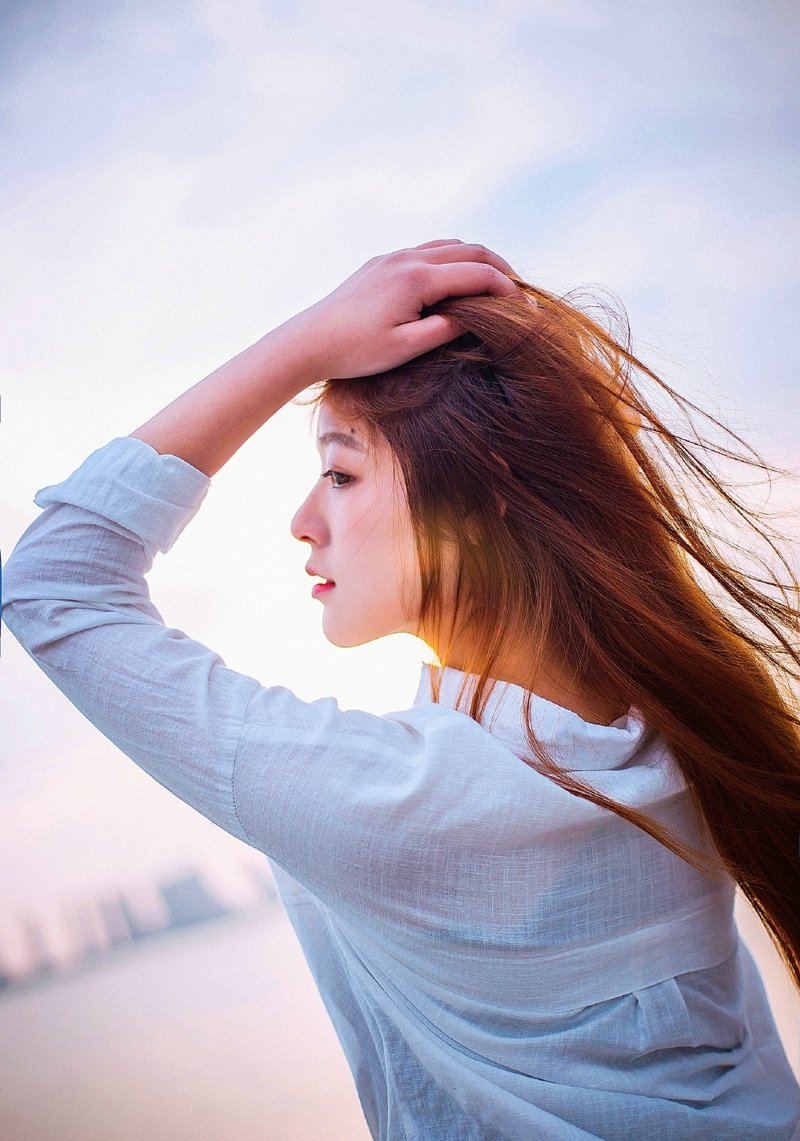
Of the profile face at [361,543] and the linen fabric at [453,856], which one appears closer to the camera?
the linen fabric at [453,856]

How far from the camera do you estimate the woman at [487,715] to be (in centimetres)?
70

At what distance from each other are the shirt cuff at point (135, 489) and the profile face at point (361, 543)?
0.18 meters

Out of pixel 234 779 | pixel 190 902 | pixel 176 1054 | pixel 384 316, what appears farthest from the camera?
pixel 190 902

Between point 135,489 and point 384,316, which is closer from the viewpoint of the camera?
point 135,489

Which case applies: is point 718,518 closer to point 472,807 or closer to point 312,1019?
point 472,807

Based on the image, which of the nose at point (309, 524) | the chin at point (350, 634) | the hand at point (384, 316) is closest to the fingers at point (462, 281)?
the hand at point (384, 316)

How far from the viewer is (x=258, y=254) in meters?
1.86

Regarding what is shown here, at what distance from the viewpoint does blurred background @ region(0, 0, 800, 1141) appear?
68.1 inches

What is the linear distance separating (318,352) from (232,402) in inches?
4.3

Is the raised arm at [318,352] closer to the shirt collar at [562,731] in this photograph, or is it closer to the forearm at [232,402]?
the forearm at [232,402]

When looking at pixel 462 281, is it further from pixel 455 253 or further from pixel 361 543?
pixel 361 543

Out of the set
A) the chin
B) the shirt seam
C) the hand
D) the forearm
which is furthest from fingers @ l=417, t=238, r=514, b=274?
the shirt seam

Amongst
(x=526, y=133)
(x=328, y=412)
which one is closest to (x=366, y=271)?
(x=328, y=412)

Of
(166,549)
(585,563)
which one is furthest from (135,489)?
(585,563)
